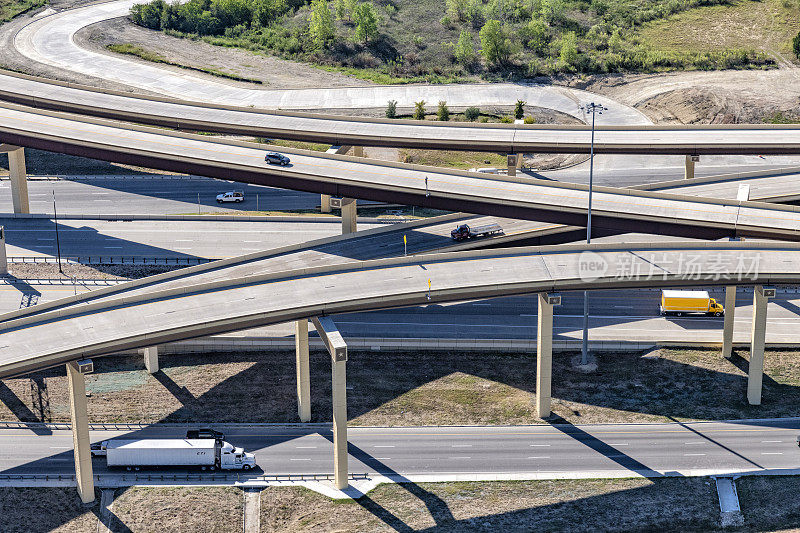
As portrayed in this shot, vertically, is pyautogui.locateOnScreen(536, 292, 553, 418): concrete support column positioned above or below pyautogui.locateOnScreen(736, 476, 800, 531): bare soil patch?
above

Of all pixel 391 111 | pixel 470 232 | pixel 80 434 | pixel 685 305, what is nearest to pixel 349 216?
pixel 470 232

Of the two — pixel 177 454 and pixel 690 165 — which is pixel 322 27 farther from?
pixel 177 454

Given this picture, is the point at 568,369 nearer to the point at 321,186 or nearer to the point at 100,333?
the point at 321,186

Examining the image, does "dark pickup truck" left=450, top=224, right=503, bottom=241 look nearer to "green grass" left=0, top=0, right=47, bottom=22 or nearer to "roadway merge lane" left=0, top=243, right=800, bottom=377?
"roadway merge lane" left=0, top=243, right=800, bottom=377

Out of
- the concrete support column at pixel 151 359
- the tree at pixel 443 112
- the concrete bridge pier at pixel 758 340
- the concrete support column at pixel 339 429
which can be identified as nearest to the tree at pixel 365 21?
the tree at pixel 443 112

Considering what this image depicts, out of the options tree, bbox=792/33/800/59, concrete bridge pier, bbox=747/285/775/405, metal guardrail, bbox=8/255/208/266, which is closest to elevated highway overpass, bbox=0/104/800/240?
metal guardrail, bbox=8/255/208/266

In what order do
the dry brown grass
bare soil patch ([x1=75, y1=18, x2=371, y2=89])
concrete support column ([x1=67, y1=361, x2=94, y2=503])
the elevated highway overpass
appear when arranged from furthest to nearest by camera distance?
1. bare soil patch ([x1=75, y1=18, x2=371, y2=89])
2. the elevated highway overpass
3. concrete support column ([x1=67, y1=361, x2=94, y2=503])
4. the dry brown grass

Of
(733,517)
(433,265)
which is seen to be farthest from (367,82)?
(733,517)

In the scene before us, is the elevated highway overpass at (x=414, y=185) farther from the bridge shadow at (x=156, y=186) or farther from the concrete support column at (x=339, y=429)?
the concrete support column at (x=339, y=429)
